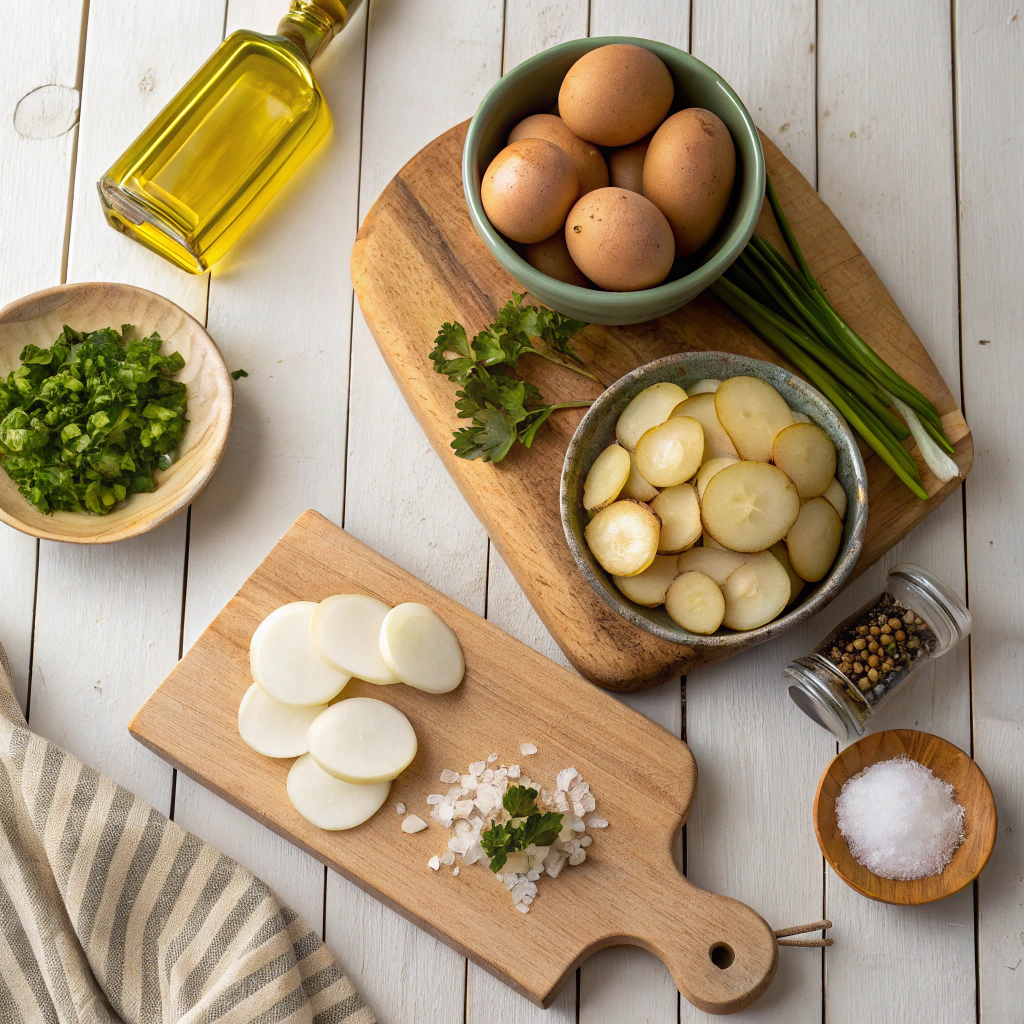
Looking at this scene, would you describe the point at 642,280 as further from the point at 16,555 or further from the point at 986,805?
the point at 16,555

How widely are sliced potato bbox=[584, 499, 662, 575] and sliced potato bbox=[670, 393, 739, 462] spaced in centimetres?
11

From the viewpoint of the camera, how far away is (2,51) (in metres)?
1.47

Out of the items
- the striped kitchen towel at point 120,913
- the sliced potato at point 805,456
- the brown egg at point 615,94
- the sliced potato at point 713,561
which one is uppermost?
A: the brown egg at point 615,94

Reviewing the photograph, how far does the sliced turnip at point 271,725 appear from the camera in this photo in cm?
124

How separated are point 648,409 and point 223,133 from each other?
0.72 meters

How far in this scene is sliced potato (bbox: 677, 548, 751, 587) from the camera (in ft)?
3.70

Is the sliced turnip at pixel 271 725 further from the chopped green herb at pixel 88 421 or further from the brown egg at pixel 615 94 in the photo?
the brown egg at pixel 615 94

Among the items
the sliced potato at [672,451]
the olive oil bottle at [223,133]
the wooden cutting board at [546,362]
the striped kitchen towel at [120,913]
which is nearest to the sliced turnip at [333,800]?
the striped kitchen towel at [120,913]

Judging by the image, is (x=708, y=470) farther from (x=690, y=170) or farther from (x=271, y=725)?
(x=271, y=725)

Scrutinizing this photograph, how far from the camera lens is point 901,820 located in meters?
1.18

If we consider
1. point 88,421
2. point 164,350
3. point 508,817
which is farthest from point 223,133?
point 508,817

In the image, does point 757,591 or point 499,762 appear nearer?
point 757,591

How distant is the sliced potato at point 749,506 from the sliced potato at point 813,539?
0.04 meters

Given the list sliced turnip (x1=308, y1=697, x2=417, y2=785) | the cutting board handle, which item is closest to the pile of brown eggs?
sliced turnip (x1=308, y1=697, x2=417, y2=785)
